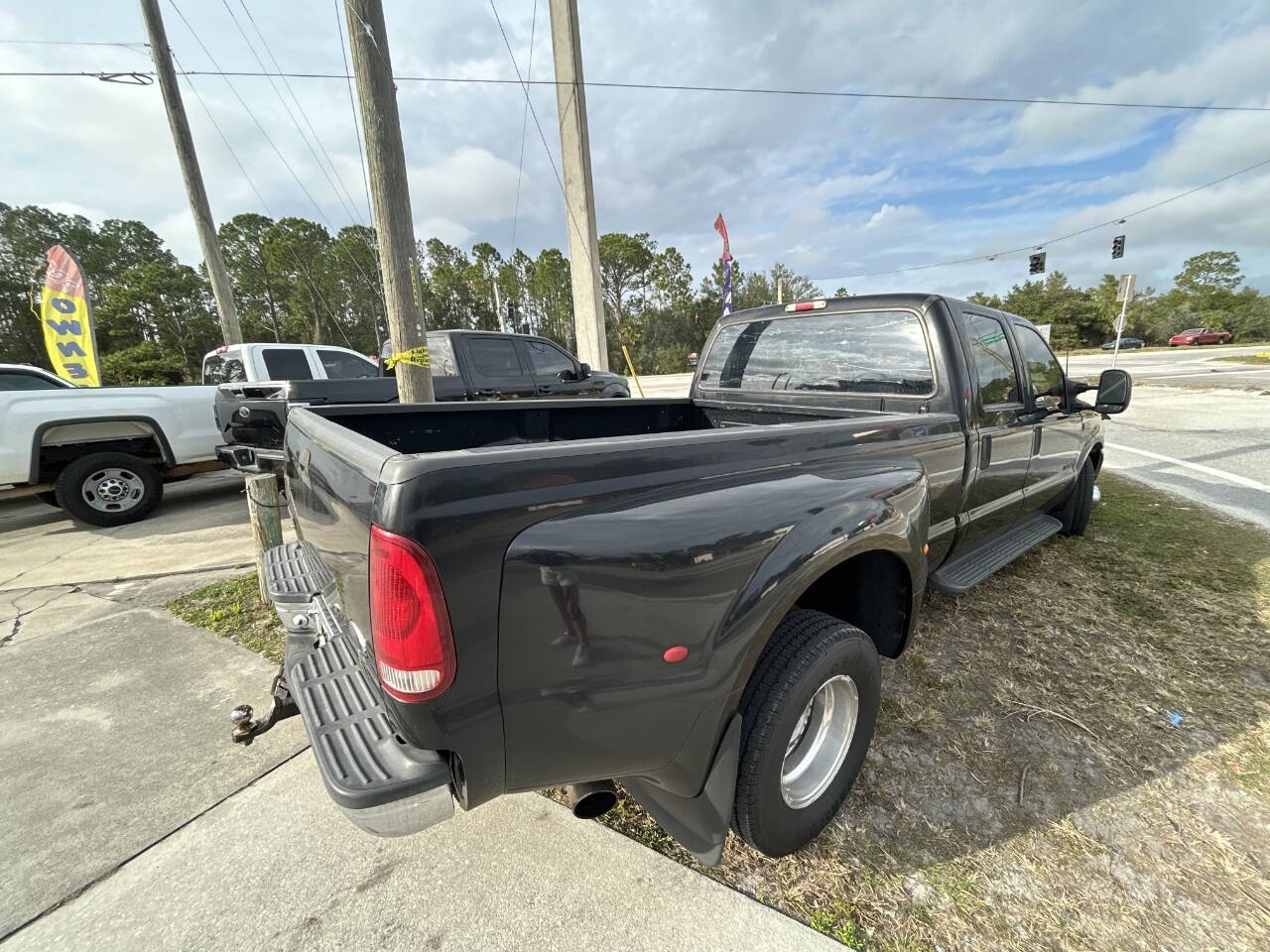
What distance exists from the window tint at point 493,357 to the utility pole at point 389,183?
3815 mm

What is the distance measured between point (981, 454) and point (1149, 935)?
6.09ft

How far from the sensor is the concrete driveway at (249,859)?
152 centimetres

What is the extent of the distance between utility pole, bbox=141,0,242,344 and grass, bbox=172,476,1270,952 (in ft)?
31.2

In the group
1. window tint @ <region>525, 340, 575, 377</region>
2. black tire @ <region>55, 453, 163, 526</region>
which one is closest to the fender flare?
black tire @ <region>55, 453, 163, 526</region>

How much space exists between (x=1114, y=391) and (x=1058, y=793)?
282cm

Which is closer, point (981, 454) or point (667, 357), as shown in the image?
point (981, 454)

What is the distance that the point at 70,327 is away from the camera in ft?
36.9

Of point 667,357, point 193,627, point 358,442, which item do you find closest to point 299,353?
point 193,627

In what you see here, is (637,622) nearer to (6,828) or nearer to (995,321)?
(6,828)

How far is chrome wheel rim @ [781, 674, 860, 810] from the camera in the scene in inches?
73.3

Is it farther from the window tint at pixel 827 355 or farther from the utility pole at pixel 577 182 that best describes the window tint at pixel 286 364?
the window tint at pixel 827 355

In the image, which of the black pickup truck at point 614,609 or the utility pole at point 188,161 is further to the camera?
the utility pole at point 188,161

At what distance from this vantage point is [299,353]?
7754mm

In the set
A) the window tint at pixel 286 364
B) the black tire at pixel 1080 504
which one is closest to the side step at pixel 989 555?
the black tire at pixel 1080 504
